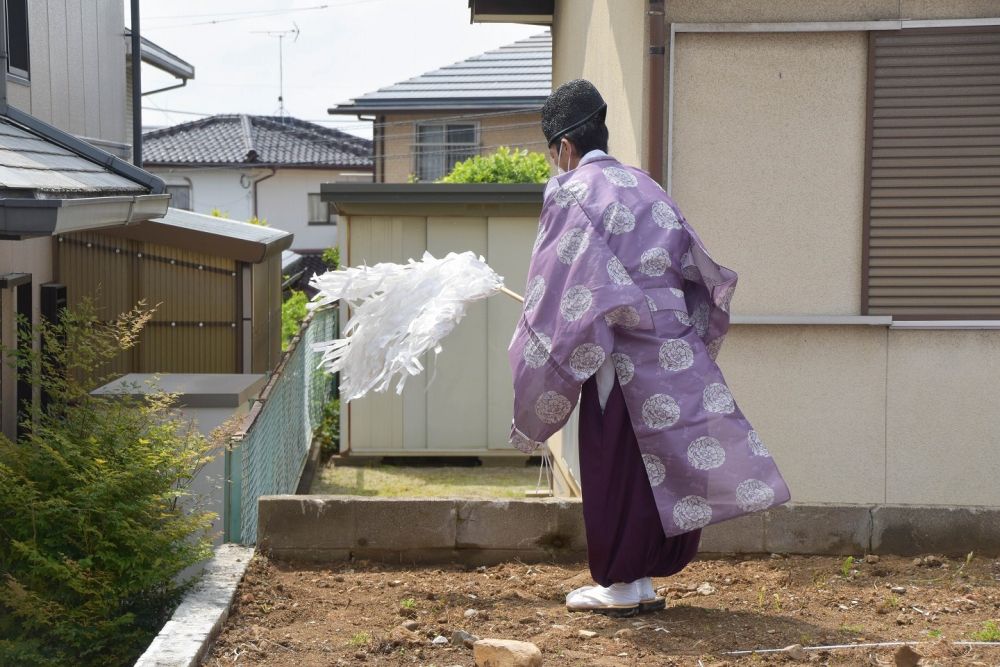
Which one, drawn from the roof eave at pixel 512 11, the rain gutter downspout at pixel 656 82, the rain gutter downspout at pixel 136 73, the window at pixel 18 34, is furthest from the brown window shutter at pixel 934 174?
the rain gutter downspout at pixel 136 73

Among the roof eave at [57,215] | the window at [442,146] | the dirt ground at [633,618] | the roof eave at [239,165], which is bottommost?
the dirt ground at [633,618]

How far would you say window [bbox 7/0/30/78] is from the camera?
27.0 feet

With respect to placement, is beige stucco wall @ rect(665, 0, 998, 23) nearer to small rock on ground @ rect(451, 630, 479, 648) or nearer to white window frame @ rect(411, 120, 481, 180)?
small rock on ground @ rect(451, 630, 479, 648)

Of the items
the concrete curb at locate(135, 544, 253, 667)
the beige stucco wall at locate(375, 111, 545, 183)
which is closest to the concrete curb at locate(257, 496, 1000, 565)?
the concrete curb at locate(135, 544, 253, 667)

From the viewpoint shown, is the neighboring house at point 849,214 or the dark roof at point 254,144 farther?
the dark roof at point 254,144

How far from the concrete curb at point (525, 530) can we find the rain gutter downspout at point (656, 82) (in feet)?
6.36

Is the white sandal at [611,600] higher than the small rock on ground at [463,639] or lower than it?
higher

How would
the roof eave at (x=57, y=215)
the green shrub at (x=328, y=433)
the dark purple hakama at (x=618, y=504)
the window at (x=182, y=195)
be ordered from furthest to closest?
the window at (x=182, y=195) < the green shrub at (x=328, y=433) < the roof eave at (x=57, y=215) < the dark purple hakama at (x=618, y=504)

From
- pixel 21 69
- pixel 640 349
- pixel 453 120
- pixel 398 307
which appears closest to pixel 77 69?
pixel 21 69

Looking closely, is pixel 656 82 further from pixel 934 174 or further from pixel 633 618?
pixel 633 618

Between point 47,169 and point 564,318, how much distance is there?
9.97 feet

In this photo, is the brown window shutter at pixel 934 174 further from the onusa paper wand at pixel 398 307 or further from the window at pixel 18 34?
the window at pixel 18 34

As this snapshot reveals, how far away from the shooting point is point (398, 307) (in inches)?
195

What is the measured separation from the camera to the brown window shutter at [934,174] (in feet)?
19.3
